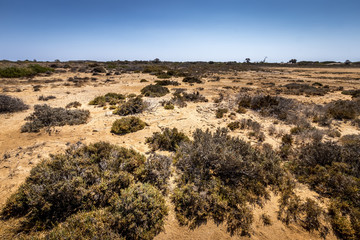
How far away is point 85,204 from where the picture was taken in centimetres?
330

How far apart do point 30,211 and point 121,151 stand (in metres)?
2.24

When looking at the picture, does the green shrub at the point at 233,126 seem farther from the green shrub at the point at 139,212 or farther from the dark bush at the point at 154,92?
the dark bush at the point at 154,92

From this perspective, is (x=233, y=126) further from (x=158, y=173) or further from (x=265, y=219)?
(x=158, y=173)

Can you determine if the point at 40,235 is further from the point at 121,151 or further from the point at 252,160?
the point at 252,160

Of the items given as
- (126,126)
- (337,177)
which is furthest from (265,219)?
(126,126)

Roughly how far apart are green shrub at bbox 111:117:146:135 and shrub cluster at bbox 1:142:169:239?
2915 mm

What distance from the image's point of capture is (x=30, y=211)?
3.26m

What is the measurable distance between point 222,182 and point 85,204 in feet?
10.7

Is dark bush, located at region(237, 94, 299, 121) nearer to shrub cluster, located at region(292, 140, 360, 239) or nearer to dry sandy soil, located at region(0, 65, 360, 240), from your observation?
dry sandy soil, located at region(0, 65, 360, 240)

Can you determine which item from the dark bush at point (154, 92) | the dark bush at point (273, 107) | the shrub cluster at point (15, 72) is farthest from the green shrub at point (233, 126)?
the shrub cluster at point (15, 72)

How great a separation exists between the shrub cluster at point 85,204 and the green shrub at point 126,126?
291cm

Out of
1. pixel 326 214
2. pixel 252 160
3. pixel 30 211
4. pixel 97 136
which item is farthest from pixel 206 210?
pixel 97 136

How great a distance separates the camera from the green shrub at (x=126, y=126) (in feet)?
22.5

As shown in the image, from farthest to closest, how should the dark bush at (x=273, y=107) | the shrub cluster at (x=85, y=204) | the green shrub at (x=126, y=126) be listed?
the dark bush at (x=273, y=107) < the green shrub at (x=126, y=126) < the shrub cluster at (x=85, y=204)
